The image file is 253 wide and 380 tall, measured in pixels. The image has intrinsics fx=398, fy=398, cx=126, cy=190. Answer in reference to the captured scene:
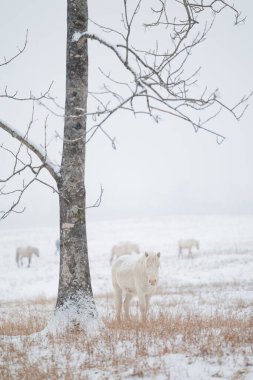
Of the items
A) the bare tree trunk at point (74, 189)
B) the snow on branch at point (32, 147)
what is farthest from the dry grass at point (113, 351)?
the snow on branch at point (32, 147)

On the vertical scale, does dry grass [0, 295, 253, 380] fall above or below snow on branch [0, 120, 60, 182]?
below

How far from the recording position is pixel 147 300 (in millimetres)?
9156

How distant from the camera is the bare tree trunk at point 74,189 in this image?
6.32 meters

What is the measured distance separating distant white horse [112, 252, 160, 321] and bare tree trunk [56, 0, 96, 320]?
208 centimetres

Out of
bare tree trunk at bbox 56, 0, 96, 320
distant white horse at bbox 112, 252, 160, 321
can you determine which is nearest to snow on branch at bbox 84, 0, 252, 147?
bare tree trunk at bbox 56, 0, 96, 320

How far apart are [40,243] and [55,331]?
52.0 m

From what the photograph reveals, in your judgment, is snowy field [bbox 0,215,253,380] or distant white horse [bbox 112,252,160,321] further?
distant white horse [bbox 112,252,160,321]

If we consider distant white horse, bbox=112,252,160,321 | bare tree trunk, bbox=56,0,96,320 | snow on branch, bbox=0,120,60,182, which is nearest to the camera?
bare tree trunk, bbox=56,0,96,320

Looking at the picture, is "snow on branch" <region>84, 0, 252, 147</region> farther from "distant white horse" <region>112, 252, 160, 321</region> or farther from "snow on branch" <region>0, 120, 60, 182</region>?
"distant white horse" <region>112, 252, 160, 321</region>

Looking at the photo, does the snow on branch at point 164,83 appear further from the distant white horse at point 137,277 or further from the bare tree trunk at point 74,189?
the distant white horse at point 137,277

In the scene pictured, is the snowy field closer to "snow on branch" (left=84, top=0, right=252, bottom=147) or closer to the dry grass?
the dry grass

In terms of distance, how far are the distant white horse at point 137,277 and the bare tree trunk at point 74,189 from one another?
82.0 inches

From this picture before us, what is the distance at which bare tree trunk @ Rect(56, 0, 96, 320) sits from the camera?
249 inches

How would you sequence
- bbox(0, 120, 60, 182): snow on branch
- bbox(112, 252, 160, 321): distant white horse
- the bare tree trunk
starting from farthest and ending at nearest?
bbox(112, 252, 160, 321): distant white horse → bbox(0, 120, 60, 182): snow on branch → the bare tree trunk
